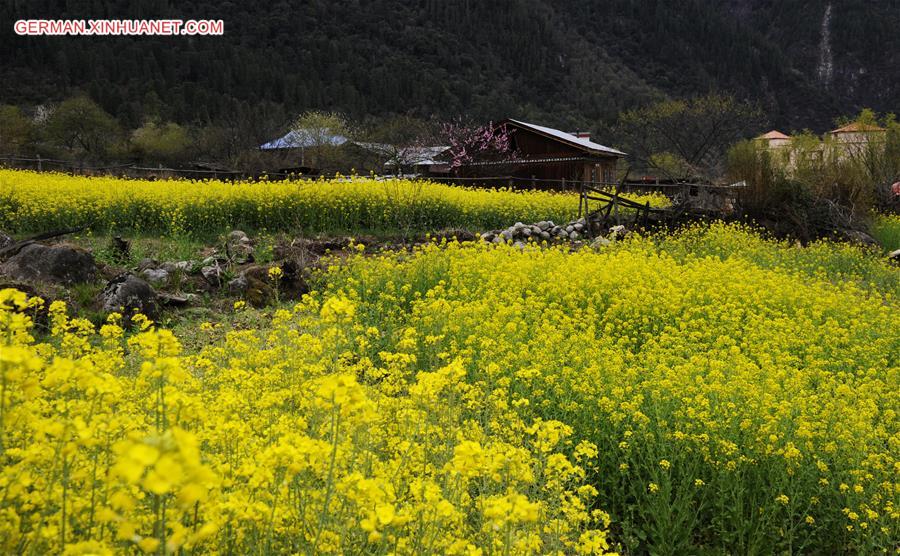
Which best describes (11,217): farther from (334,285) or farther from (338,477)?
(338,477)

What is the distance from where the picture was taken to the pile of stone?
1331 centimetres

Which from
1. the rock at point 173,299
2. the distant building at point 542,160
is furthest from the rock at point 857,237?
the distant building at point 542,160

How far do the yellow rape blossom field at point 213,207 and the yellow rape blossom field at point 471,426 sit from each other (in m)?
4.99

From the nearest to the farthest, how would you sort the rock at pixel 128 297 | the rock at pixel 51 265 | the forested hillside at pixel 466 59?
the rock at pixel 128 297 < the rock at pixel 51 265 < the forested hillside at pixel 466 59

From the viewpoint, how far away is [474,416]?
4.59 metres

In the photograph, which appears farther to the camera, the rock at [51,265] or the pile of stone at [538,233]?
the pile of stone at [538,233]

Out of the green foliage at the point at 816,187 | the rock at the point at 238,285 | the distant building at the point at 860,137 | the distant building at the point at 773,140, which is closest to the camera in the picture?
the rock at the point at 238,285

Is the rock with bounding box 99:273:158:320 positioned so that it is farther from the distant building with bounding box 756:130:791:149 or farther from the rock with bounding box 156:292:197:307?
the distant building with bounding box 756:130:791:149

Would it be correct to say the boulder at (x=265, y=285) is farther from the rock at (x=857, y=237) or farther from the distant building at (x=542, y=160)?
the distant building at (x=542, y=160)

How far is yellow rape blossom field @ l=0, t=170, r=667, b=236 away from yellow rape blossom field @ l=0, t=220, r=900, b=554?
4.99m

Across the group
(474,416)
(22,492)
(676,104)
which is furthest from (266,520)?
(676,104)

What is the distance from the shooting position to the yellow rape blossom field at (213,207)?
12.4 meters

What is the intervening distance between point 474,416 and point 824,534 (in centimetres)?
248

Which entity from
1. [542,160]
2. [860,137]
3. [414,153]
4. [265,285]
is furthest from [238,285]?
[414,153]
